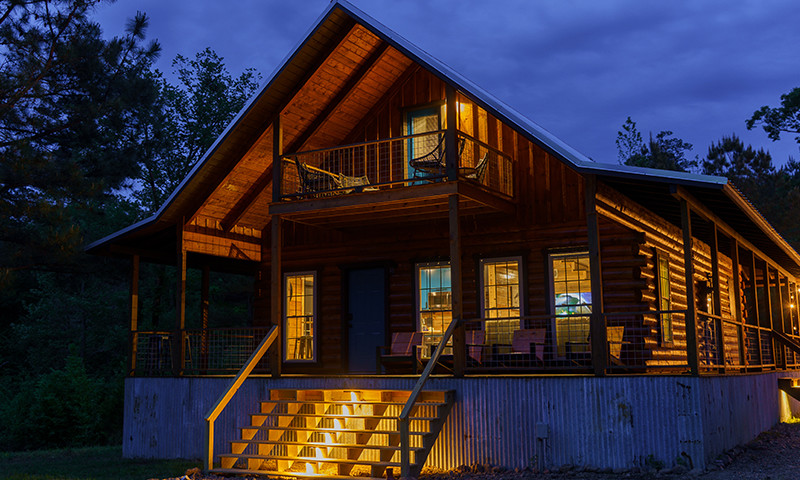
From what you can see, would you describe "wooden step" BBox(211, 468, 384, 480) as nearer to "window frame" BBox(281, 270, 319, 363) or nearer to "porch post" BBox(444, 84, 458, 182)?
"porch post" BBox(444, 84, 458, 182)

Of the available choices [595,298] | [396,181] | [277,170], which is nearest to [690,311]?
[595,298]

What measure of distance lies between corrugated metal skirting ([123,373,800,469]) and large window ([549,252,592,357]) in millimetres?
2466

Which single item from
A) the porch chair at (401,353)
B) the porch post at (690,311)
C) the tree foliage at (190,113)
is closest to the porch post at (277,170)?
the porch chair at (401,353)

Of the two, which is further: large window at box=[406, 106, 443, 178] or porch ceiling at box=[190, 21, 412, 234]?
large window at box=[406, 106, 443, 178]

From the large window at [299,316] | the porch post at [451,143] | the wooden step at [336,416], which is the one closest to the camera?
the wooden step at [336,416]

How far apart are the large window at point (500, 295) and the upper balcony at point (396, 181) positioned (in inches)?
45.1

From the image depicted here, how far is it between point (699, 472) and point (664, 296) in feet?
18.2

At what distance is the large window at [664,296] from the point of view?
48.3 feet

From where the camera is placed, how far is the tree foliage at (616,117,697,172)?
141 ft

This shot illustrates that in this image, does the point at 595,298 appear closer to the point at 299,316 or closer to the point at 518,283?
the point at 518,283

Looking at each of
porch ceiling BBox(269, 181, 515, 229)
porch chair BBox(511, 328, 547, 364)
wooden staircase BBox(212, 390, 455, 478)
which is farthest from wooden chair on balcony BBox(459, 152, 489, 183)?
wooden staircase BBox(212, 390, 455, 478)

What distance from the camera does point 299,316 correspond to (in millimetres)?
16547

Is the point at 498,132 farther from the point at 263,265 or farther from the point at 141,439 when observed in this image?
the point at 141,439

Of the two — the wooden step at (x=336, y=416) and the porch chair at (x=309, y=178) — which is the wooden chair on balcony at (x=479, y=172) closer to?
the porch chair at (x=309, y=178)
